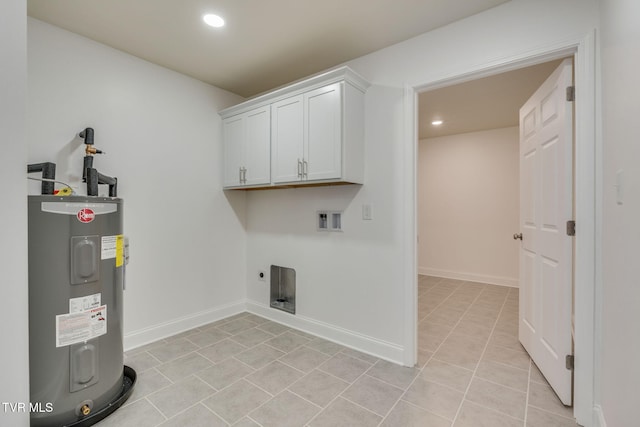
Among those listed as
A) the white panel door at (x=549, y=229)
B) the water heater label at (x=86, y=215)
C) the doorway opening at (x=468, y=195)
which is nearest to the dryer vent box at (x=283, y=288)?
the water heater label at (x=86, y=215)

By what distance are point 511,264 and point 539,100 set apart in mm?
3370

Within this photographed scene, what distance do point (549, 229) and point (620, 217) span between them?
2.46 ft

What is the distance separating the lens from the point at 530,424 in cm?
169

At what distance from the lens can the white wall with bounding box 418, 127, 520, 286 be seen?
482 centimetres

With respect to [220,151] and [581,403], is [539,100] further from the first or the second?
[220,151]

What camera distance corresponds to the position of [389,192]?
245 centimetres

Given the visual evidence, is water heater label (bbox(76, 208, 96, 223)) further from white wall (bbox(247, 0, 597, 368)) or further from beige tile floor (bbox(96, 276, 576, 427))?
white wall (bbox(247, 0, 597, 368))

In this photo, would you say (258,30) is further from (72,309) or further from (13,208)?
(72,309)

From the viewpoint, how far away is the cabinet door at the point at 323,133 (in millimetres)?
2377

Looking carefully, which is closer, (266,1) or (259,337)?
(266,1)

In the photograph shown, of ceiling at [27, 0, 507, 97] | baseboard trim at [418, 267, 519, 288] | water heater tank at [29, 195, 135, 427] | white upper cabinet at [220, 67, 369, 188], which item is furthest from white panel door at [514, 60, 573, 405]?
water heater tank at [29, 195, 135, 427]

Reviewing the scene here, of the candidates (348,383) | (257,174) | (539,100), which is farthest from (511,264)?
(257,174)

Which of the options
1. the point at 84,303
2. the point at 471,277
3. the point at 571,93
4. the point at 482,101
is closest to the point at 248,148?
the point at 84,303

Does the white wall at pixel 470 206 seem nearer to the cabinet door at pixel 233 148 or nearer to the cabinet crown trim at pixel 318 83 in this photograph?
the cabinet crown trim at pixel 318 83
